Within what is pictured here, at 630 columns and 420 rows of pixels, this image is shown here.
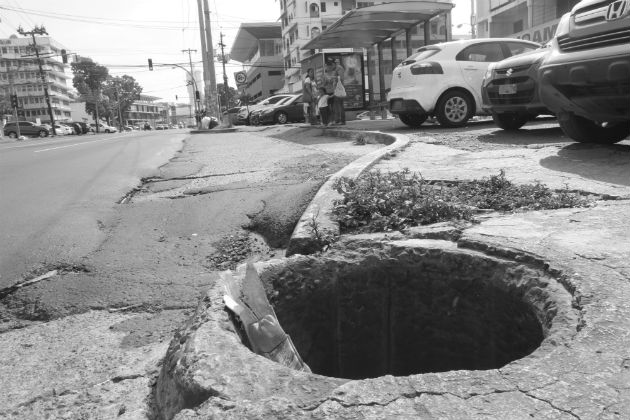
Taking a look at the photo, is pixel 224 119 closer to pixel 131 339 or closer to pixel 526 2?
pixel 526 2

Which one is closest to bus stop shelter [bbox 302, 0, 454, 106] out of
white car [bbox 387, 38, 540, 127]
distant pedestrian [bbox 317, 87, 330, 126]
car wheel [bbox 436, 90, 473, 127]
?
distant pedestrian [bbox 317, 87, 330, 126]

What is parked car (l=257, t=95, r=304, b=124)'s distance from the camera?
86.0ft

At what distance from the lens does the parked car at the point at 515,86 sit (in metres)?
7.10

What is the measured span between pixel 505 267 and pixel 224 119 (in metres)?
26.8

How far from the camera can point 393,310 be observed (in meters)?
2.41

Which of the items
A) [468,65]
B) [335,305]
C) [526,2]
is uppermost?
[526,2]

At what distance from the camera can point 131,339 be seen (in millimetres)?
2463

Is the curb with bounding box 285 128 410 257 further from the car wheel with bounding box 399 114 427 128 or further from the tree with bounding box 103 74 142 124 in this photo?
the tree with bounding box 103 74 142 124

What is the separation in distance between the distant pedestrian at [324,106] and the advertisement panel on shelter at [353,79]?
4251 millimetres

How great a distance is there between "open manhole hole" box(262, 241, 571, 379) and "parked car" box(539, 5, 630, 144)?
3.29 m

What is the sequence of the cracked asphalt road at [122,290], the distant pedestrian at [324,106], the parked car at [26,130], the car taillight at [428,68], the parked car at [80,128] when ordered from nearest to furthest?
the cracked asphalt road at [122,290] → the car taillight at [428,68] → the distant pedestrian at [324,106] → the parked car at [26,130] → the parked car at [80,128]

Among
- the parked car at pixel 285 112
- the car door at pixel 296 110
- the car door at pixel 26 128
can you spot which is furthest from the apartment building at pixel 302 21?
the car door at pixel 296 110

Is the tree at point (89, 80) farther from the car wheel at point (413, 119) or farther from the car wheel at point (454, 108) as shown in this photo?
the car wheel at point (454, 108)

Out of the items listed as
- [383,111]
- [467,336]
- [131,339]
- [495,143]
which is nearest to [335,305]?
[467,336]
